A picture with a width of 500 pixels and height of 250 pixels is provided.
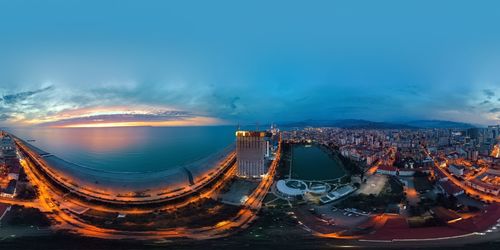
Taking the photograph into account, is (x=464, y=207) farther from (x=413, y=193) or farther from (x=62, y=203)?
(x=62, y=203)

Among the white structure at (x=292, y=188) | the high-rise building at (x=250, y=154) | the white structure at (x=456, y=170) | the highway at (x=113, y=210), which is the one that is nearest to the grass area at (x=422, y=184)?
the white structure at (x=456, y=170)

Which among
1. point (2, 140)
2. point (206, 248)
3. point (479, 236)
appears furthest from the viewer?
point (2, 140)

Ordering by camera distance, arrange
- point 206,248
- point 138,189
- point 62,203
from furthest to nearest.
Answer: point 138,189
point 62,203
point 206,248

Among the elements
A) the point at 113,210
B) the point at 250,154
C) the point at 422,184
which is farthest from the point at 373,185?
the point at 113,210

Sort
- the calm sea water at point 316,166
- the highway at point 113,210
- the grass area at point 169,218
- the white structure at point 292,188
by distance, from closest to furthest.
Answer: the highway at point 113,210 → the grass area at point 169,218 → the white structure at point 292,188 → the calm sea water at point 316,166

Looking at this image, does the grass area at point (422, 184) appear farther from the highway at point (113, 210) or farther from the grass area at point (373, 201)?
the highway at point (113, 210)

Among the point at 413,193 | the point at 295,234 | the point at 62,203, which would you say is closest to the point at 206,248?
the point at 295,234
